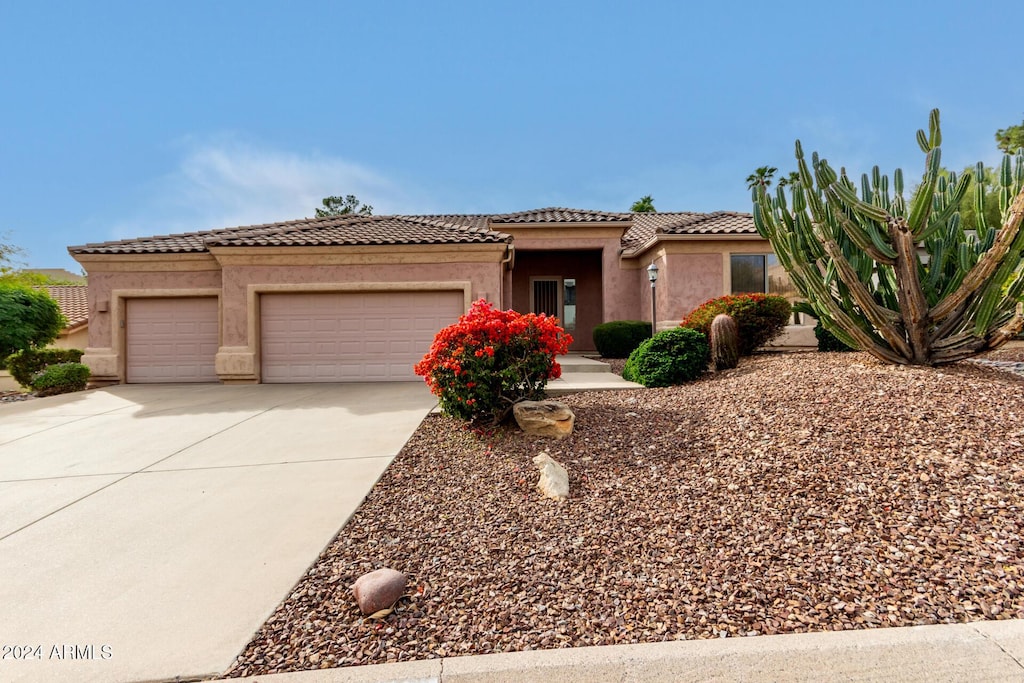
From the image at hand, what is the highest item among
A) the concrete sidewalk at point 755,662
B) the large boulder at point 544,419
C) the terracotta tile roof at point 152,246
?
the terracotta tile roof at point 152,246

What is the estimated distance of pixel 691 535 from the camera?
10.8 ft

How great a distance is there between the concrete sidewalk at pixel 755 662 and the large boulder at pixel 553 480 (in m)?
1.59

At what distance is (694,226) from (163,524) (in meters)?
13.8

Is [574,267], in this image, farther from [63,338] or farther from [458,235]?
[63,338]

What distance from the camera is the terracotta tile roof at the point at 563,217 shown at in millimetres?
15367

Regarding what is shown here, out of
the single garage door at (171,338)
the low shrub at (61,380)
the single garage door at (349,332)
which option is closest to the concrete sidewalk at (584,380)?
the single garage door at (349,332)

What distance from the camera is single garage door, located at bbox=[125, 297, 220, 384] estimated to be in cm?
1169

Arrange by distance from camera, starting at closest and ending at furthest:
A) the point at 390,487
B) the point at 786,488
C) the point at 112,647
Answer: the point at 112,647
the point at 786,488
the point at 390,487

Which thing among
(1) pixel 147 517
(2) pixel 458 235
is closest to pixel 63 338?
(2) pixel 458 235

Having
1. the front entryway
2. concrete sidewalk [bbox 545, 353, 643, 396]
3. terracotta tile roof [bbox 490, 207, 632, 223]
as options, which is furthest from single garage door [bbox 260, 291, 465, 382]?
the front entryway

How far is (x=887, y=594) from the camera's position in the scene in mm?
2705

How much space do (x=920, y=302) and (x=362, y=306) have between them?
10.3 m

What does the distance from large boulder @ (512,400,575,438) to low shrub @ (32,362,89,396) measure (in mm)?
11699

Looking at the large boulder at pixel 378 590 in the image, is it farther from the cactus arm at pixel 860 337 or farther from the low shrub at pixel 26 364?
the low shrub at pixel 26 364
